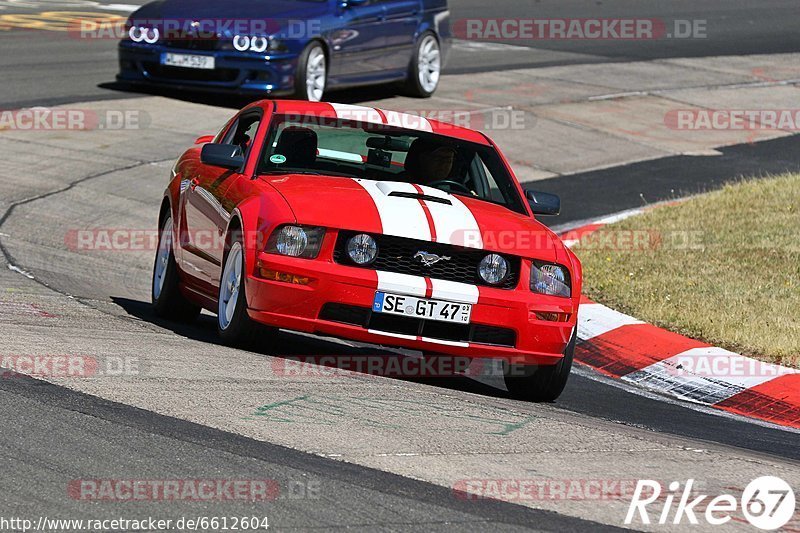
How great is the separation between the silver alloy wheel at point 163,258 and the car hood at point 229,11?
772cm

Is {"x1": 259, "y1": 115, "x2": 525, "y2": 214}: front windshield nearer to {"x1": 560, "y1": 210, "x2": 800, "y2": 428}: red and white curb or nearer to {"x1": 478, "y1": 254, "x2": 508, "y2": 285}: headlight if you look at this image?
{"x1": 478, "y1": 254, "x2": 508, "y2": 285}: headlight

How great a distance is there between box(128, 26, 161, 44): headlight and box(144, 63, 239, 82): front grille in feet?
0.93

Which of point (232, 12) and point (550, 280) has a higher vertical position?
point (232, 12)

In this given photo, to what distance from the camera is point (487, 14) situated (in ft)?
93.2

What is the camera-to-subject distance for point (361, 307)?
7.24 m

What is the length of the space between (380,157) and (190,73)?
29.4ft

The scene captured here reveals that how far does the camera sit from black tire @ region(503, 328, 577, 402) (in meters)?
7.74

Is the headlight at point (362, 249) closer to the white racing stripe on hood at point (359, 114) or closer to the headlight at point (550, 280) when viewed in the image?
the headlight at point (550, 280)

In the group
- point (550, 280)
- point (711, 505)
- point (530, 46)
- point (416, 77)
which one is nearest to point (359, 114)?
point (550, 280)

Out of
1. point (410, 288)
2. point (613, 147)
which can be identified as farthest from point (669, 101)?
point (410, 288)

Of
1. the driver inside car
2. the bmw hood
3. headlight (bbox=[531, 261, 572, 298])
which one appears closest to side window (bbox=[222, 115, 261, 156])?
the driver inside car

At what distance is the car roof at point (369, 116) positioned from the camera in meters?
8.68
